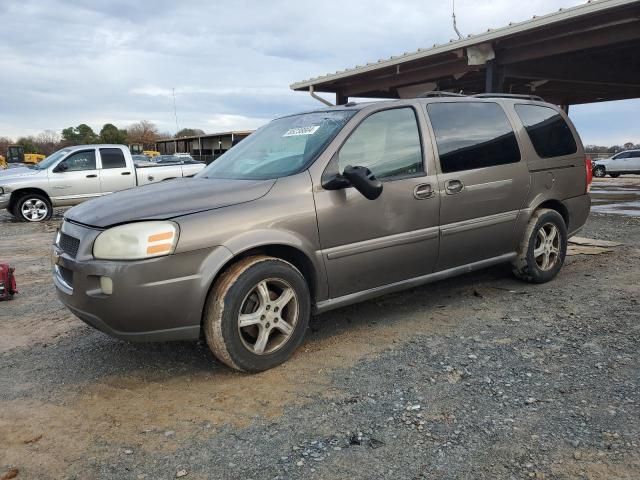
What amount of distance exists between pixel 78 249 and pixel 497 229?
3375mm

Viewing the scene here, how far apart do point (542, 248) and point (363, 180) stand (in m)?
2.58

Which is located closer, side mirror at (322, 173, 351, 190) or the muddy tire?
side mirror at (322, 173, 351, 190)

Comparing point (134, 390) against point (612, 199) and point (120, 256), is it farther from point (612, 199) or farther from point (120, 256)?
point (612, 199)

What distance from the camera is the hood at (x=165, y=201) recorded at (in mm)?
3098

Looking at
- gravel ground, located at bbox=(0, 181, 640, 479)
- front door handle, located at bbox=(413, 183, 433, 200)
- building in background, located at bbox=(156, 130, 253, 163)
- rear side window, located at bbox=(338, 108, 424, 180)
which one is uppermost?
building in background, located at bbox=(156, 130, 253, 163)

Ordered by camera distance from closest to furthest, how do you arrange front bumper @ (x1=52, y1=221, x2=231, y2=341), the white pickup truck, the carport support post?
front bumper @ (x1=52, y1=221, x2=231, y2=341) < the white pickup truck < the carport support post

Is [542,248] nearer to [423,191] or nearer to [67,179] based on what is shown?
[423,191]

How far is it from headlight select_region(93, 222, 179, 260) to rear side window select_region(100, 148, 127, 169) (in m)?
10.6

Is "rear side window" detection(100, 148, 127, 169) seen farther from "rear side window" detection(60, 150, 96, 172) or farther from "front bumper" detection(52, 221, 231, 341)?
"front bumper" detection(52, 221, 231, 341)

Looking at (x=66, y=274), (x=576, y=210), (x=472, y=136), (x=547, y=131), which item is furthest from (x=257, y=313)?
(x=576, y=210)

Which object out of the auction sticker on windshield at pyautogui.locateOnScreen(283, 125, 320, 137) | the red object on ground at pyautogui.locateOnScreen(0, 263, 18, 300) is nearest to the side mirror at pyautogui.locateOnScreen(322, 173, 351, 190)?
the auction sticker on windshield at pyautogui.locateOnScreen(283, 125, 320, 137)

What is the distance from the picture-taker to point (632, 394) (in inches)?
114

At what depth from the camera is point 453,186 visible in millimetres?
4211

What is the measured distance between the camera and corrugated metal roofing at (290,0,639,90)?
9.58 metres
